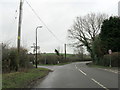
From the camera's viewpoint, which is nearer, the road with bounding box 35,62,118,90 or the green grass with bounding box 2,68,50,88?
the green grass with bounding box 2,68,50,88

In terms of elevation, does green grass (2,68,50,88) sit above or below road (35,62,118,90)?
above

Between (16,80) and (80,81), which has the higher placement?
(16,80)

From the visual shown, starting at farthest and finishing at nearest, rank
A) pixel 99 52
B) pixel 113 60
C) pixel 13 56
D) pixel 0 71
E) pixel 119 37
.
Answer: pixel 99 52 < pixel 119 37 < pixel 113 60 < pixel 13 56 < pixel 0 71

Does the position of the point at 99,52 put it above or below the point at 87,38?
below

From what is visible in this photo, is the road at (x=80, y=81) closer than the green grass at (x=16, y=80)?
No

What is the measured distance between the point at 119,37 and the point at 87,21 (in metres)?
21.3

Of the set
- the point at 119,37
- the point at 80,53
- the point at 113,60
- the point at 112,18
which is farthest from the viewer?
the point at 80,53

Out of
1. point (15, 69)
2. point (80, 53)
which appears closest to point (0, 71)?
point (15, 69)

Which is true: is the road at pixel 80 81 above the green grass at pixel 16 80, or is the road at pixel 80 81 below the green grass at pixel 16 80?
below

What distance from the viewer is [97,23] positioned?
61.5m

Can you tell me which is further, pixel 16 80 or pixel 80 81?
pixel 80 81

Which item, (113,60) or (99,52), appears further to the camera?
(99,52)

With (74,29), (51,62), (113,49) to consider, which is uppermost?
(74,29)

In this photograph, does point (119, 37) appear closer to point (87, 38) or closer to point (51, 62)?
point (87, 38)
